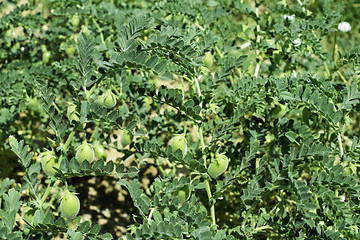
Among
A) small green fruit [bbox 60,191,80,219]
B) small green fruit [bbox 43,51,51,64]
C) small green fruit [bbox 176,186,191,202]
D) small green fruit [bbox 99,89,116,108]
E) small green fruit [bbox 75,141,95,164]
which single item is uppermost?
small green fruit [bbox 99,89,116,108]

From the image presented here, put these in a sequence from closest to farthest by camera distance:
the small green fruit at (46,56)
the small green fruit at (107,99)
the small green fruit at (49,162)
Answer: the small green fruit at (49,162)
the small green fruit at (107,99)
the small green fruit at (46,56)

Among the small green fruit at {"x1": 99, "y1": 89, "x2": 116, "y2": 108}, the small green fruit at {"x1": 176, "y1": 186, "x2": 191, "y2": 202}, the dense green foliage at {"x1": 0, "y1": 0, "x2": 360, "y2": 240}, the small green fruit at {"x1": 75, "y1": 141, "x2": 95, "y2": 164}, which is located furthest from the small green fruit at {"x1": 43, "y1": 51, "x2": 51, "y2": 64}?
the small green fruit at {"x1": 176, "y1": 186, "x2": 191, "y2": 202}

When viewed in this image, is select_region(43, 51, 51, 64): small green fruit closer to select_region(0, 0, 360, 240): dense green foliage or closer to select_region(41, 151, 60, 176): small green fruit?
select_region(0, 0, 360, 240): dense green foliage

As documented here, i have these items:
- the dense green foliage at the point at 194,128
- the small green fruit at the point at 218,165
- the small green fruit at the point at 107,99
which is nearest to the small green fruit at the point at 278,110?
the dense green foliage at the point at 194,128

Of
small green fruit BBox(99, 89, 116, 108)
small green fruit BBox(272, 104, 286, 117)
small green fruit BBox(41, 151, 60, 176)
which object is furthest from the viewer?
small green fruit BBox(272, 104, 286, 117)

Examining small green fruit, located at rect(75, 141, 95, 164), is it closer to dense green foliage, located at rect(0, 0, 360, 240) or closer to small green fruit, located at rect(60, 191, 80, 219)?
dense green foliage, located at rect(0, 0, 360, 240)

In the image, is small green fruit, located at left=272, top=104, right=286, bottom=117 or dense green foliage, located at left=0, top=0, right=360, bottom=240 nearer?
dense green foliage, located at left=0, top=0, right=360, bottom=240

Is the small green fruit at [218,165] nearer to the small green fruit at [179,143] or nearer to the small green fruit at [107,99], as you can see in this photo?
the small green fruit at [179,143]

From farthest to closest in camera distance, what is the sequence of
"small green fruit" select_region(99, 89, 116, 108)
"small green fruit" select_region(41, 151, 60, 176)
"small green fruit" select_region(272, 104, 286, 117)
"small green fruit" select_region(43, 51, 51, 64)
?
1. "small green fruit" select_region(43, 51, 51, 64)
2. "small green fruit" select_region(272, 104, 286, 117)
3. "small green fruit" select_region(99, 89, 116, 108)
4. "small green fruit" select_region(41, 151, 60, 176)

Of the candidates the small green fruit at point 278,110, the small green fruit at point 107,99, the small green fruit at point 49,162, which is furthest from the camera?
the small green fruit at point 278,110

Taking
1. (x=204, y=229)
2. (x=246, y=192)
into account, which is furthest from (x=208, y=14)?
(x=204, y=229)

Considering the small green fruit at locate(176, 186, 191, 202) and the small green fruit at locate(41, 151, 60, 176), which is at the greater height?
the small green fruit at locate(41, 151, 60, 176)

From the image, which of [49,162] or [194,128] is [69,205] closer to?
[49,162]

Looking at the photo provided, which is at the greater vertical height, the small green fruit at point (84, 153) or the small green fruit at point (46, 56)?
the small green fruit at point (84, 153)
